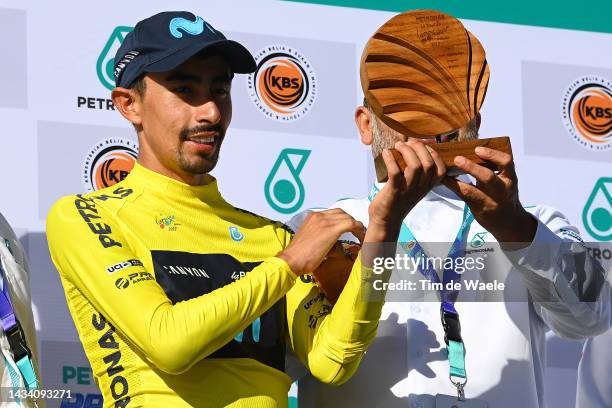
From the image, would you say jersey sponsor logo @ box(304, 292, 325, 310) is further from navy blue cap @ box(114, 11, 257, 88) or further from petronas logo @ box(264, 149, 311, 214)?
petronas logo @ box(264, 149, 311, 214)

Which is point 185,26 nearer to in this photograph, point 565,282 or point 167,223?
point 167,223

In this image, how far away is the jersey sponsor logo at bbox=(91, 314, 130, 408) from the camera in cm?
264

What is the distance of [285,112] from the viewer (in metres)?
3.61

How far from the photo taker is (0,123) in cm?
326

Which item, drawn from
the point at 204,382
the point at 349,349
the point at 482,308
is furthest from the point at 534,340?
the point at 204,382

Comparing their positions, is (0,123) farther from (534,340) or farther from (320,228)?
(534,340)

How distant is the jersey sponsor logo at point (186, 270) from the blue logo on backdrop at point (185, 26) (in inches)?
19.1

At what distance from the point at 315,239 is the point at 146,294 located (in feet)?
1.12

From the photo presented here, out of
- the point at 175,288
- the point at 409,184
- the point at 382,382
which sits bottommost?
the point at 382,382

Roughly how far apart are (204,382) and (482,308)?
2.41ft

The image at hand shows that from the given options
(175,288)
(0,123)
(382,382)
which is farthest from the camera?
(0,123)

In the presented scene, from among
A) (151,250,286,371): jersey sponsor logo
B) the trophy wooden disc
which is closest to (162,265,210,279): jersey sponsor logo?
(151,250,286,371): jersey sponsor logo

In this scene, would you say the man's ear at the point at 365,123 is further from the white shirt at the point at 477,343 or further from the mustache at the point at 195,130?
the mustache at the point at 195,130

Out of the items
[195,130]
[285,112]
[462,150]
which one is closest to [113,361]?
[195,130]
